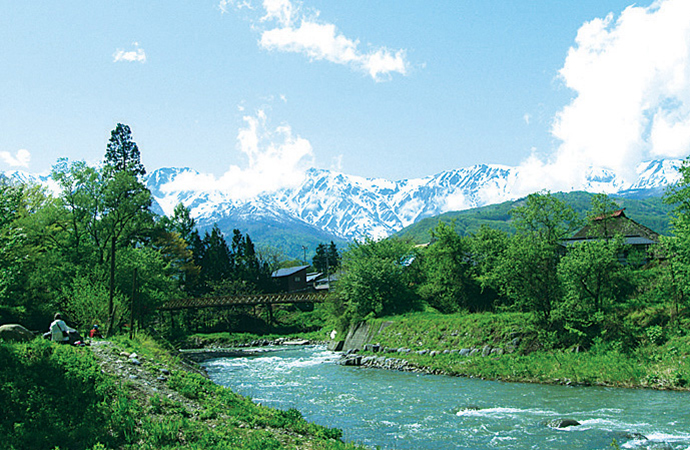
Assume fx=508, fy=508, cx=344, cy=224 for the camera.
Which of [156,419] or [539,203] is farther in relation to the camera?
[539,203]

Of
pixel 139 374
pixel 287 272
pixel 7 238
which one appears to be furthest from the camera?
pixel 287 272

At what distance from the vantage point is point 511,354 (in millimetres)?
29156

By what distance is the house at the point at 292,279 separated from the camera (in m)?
103

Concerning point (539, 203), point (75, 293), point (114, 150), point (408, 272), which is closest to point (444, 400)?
point (539, 203)

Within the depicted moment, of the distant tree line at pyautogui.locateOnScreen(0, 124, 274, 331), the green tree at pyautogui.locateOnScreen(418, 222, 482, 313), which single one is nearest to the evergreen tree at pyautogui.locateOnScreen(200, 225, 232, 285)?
the distant tree line at pyautogui.locateOnScreen(0, 124, 274, 331)

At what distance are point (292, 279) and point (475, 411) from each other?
3435 inches

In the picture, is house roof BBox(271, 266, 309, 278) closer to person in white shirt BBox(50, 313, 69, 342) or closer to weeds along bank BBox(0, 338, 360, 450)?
person in white shirt BBox(50, 313, 69, 342)

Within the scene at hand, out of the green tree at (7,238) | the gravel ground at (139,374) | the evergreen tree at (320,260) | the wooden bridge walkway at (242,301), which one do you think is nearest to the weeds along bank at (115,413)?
the gravel ground at (139,374)

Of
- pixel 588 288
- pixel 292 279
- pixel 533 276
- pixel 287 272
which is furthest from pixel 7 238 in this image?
pixel 287 272

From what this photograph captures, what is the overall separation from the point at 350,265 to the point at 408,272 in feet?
19.3

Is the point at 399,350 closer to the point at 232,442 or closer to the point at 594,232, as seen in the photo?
the point at 594,232

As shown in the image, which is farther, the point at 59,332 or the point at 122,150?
the point at 122,150

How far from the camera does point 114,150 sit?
68.8m

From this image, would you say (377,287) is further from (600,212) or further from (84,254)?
(84,254)
